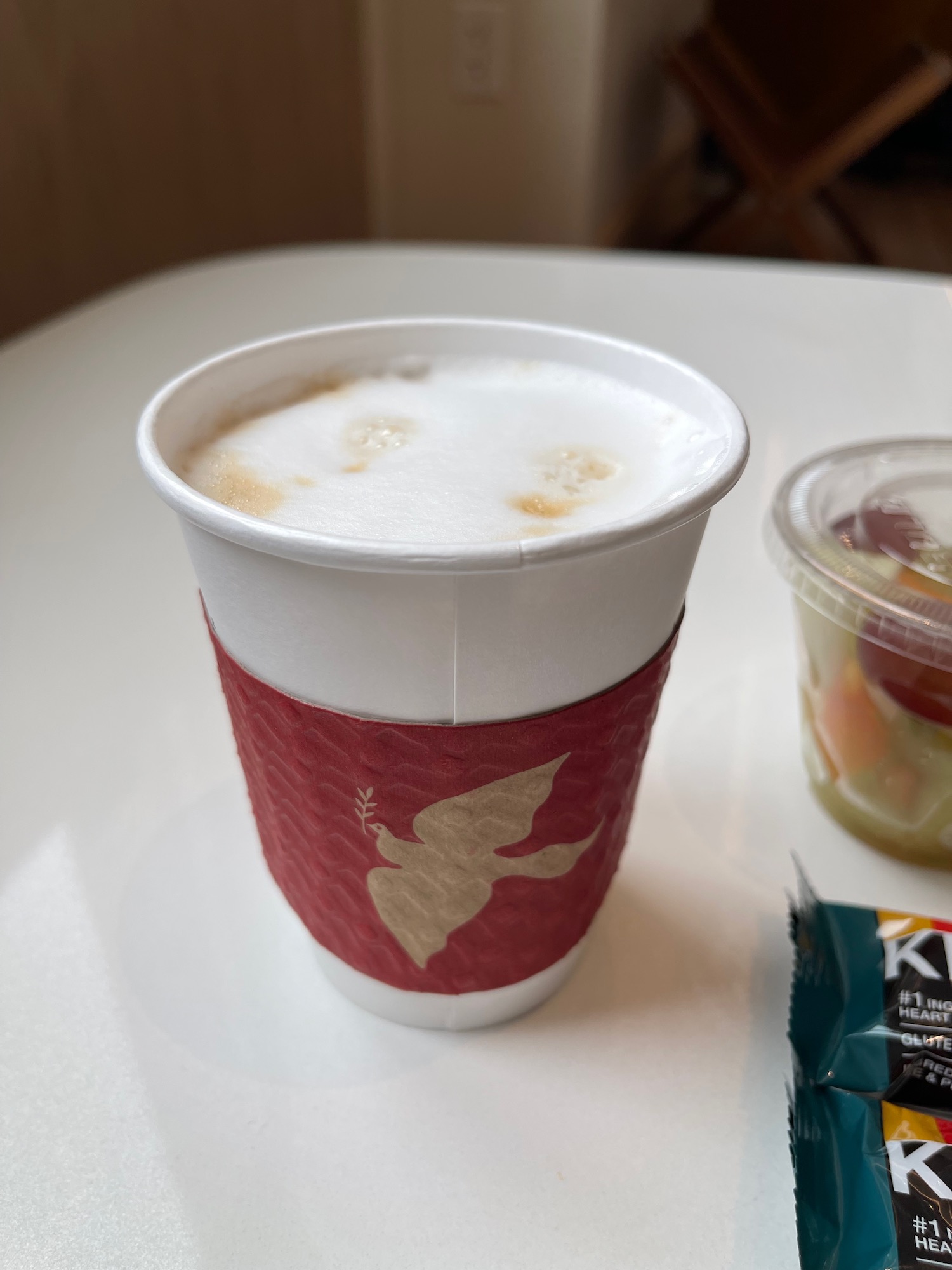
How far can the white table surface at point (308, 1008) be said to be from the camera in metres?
0.36

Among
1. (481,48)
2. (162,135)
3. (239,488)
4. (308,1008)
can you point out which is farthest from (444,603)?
(481,48)

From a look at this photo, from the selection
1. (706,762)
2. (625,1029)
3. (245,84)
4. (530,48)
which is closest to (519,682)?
(625,1029)

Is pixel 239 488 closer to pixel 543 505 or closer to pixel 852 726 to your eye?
pixel 543 505

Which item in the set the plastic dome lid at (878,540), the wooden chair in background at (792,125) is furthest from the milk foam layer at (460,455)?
the wooden chair in background at (792,125)

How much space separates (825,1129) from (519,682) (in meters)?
0.20

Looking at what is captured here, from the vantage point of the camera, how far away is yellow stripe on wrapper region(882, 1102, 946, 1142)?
0.36 metres

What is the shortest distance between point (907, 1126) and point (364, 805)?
0.23 m

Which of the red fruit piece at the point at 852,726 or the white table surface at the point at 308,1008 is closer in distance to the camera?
the white table surface at the point at 308,1008

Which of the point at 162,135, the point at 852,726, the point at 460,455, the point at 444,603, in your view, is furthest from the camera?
the point at 162,135

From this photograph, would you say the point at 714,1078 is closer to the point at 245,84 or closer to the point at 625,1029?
the point at 625,1029

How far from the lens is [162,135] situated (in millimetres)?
1593

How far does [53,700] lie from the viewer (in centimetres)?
61

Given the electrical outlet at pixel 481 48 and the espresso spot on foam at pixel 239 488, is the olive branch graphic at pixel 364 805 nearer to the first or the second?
the espresso spot on foam at pixel 239 488

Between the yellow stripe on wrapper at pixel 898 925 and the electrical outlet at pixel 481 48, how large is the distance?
2.25 meters
